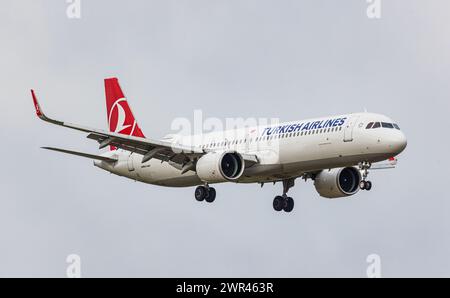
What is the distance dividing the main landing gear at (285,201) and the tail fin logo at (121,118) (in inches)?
466

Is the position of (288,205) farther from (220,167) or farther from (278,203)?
(220,167)

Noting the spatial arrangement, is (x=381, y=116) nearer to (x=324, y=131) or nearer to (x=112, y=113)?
(x=324, y=131)

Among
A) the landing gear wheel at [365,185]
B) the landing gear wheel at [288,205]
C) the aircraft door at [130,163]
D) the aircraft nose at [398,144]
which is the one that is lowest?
the landing gear wheel at [365,185]

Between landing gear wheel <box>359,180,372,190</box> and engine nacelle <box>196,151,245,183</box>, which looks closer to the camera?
landing gear wheel <box>359,180,372,190</box>

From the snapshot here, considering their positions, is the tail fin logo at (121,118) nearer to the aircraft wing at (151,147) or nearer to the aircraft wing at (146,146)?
the aircraft wing at (151,147)

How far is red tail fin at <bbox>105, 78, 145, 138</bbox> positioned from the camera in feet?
302

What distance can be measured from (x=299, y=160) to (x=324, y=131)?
7.43 ft

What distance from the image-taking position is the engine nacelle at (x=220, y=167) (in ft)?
260

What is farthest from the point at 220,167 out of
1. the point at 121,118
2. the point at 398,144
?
the point at 121,118

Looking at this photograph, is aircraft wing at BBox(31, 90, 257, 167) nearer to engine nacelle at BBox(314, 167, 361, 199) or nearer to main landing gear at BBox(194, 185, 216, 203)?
main landing gear at BBox(194, 185, 216, 203)

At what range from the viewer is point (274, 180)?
82688mm

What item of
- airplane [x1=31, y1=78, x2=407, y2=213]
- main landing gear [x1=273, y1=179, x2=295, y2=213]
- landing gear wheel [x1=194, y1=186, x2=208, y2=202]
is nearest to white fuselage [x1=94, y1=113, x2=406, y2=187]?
airplane [x1=31, y1=78, x2=407, y2=213]

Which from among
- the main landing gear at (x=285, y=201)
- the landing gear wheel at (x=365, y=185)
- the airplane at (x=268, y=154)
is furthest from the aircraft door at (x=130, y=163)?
the landing gear wheel at (x=365, y=185)
